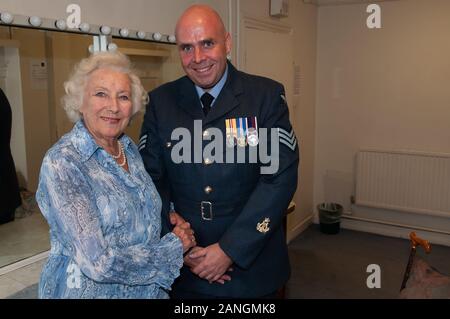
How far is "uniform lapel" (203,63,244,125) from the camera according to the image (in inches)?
61.1

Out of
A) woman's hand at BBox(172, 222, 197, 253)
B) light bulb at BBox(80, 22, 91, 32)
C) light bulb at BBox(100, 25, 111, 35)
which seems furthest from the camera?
light bulb at BBox(100, 25, 111, 35)

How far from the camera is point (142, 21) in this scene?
88.3 inches

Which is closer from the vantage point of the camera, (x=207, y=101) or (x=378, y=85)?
(x=207, y=101)

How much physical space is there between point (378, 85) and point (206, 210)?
3.36m

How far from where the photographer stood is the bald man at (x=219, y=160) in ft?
4.94

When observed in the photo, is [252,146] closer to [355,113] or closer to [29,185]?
[29,185]

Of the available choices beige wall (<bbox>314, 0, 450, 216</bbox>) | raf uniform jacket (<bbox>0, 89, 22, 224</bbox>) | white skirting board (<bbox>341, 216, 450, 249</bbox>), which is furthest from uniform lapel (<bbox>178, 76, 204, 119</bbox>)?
white skirting board (<bbox>341, 216, 450, 249</bbox>)

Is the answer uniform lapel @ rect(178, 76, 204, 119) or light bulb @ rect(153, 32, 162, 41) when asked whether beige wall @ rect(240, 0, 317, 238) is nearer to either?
light bulb @ rect(153, 32, 162, 41)

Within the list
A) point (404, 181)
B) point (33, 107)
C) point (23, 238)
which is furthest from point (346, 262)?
point (33, 107)

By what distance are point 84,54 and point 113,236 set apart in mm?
1016

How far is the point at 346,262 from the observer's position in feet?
12.8

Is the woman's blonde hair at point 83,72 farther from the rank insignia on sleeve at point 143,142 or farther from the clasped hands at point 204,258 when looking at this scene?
the clasped hands at point 204,258

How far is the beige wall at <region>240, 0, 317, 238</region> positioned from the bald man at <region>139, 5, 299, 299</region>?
8.22 ft

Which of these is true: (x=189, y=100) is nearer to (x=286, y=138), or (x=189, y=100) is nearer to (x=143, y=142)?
(x=143, y=142)
